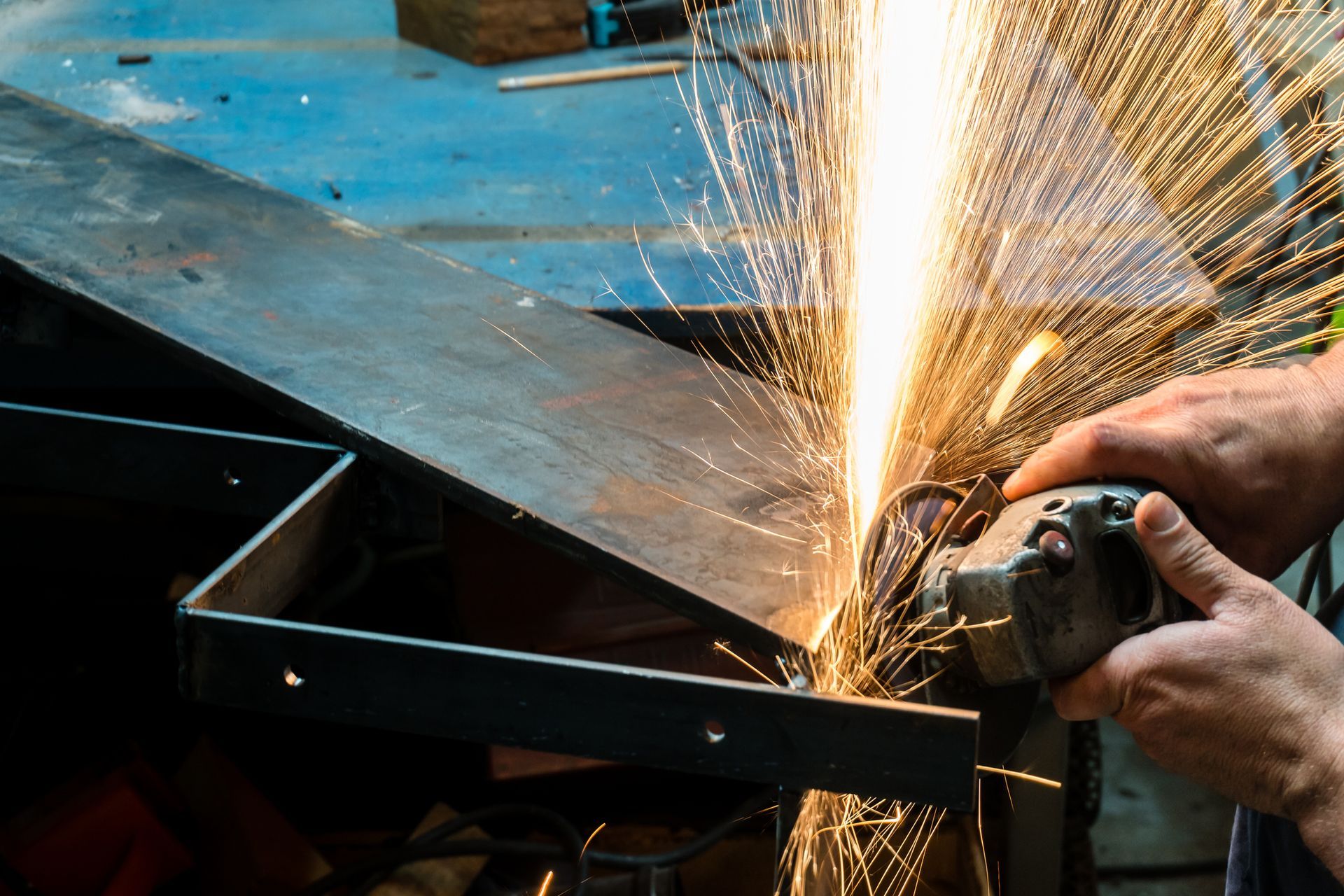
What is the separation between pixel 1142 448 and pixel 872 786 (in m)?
0.57

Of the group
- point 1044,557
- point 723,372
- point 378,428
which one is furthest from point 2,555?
point 1044,557

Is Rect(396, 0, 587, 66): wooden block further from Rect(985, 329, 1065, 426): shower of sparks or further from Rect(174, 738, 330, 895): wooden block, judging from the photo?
Rect(985, 329, 1065, 426): shower of sparks

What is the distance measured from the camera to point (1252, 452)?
141 centimetres

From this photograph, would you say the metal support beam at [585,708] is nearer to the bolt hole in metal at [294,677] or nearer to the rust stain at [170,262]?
the bolt hole in metal at [294,677]

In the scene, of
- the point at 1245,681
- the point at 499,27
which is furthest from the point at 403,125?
the point at 1245,681

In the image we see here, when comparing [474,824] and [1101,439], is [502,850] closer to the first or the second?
[474,824]

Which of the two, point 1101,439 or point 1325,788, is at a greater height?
point 1101,439

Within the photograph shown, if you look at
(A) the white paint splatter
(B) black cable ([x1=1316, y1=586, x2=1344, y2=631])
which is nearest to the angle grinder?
(B) black cable ([x1=1316, y1=586, x2=1344, y2=631])

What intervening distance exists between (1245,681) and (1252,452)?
0.38m

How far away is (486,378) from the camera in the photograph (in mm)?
1529

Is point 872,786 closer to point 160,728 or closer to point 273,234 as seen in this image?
point 273,234

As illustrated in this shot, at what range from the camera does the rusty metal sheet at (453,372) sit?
4.00ft

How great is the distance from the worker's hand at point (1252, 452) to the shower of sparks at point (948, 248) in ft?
0.67

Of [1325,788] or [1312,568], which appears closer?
[1325,788]
